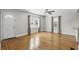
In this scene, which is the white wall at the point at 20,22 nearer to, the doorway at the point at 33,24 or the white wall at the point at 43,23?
the doorway at the point at 33,24

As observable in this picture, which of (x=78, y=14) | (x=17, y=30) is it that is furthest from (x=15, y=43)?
(x=78, y=14)

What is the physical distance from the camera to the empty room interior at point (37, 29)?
1824 millimetres

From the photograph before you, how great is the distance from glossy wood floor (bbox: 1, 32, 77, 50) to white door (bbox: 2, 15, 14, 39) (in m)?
0.09

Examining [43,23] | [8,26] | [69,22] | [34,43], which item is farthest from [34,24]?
[69,22]

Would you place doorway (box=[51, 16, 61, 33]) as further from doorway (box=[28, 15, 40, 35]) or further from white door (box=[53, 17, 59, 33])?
doorway (box=[28, 15, 40, 35])

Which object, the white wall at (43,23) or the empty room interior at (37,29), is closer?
the empty room interior at (37,29)

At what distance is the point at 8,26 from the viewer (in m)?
1.85

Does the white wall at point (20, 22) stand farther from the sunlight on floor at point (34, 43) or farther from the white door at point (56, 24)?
the white door at point (56, 24)

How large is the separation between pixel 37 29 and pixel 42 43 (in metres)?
0.28

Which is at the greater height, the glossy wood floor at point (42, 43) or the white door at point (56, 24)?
the white door at point (56, 24)

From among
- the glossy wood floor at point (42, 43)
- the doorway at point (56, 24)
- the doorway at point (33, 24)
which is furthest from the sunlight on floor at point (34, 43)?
the doorway at point (56, 24)
